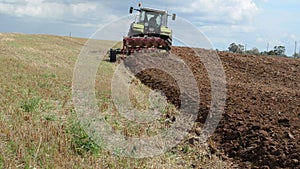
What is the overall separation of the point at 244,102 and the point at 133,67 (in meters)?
7.94

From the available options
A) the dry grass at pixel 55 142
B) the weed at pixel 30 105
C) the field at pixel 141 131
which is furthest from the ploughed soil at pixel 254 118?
the weed at pixel 30 105

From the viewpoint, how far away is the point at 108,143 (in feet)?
19.6

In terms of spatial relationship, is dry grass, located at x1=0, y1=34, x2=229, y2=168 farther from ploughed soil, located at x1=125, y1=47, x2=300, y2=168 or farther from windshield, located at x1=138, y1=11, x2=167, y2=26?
windshield, located at x1=138, y1=11, x2=167, y2=26

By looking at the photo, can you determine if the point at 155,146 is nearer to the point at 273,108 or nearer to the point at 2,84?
the point at 273,108

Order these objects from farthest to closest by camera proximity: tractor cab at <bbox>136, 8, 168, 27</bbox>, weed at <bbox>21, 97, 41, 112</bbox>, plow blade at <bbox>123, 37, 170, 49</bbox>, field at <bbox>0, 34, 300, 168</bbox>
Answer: tractor cab at <bbox>136, 8, 168, 27</bbox>
plow blade at <bbox>123, 37, 170, 49</bbox>
weed at <bbox>21, 97, 41, 112</bbox>
field at <bbox>0, 34, 300, 168</bbox>

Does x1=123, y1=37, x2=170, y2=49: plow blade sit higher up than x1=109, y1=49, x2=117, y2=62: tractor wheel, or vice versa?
x1=123, y1=37, x2=170, y2=49: plow blade

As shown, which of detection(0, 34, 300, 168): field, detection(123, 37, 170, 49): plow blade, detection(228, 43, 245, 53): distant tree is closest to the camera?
detection(0, 34, 300, 168): field

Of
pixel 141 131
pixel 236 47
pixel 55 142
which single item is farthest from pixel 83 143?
pixel 236 47

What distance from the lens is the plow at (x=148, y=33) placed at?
Result: 1731cm

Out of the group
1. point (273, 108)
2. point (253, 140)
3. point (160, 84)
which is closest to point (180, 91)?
point (160, 84)

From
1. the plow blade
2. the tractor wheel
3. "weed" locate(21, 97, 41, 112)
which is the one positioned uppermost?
the plow blade

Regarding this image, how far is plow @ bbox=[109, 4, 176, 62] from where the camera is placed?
682 inches

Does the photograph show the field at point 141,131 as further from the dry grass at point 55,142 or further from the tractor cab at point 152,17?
the tractor cab at point 152,17

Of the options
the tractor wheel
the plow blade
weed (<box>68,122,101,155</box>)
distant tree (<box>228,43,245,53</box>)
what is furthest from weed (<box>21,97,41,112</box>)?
distant tree (<box>228,43,245,53</box>)
